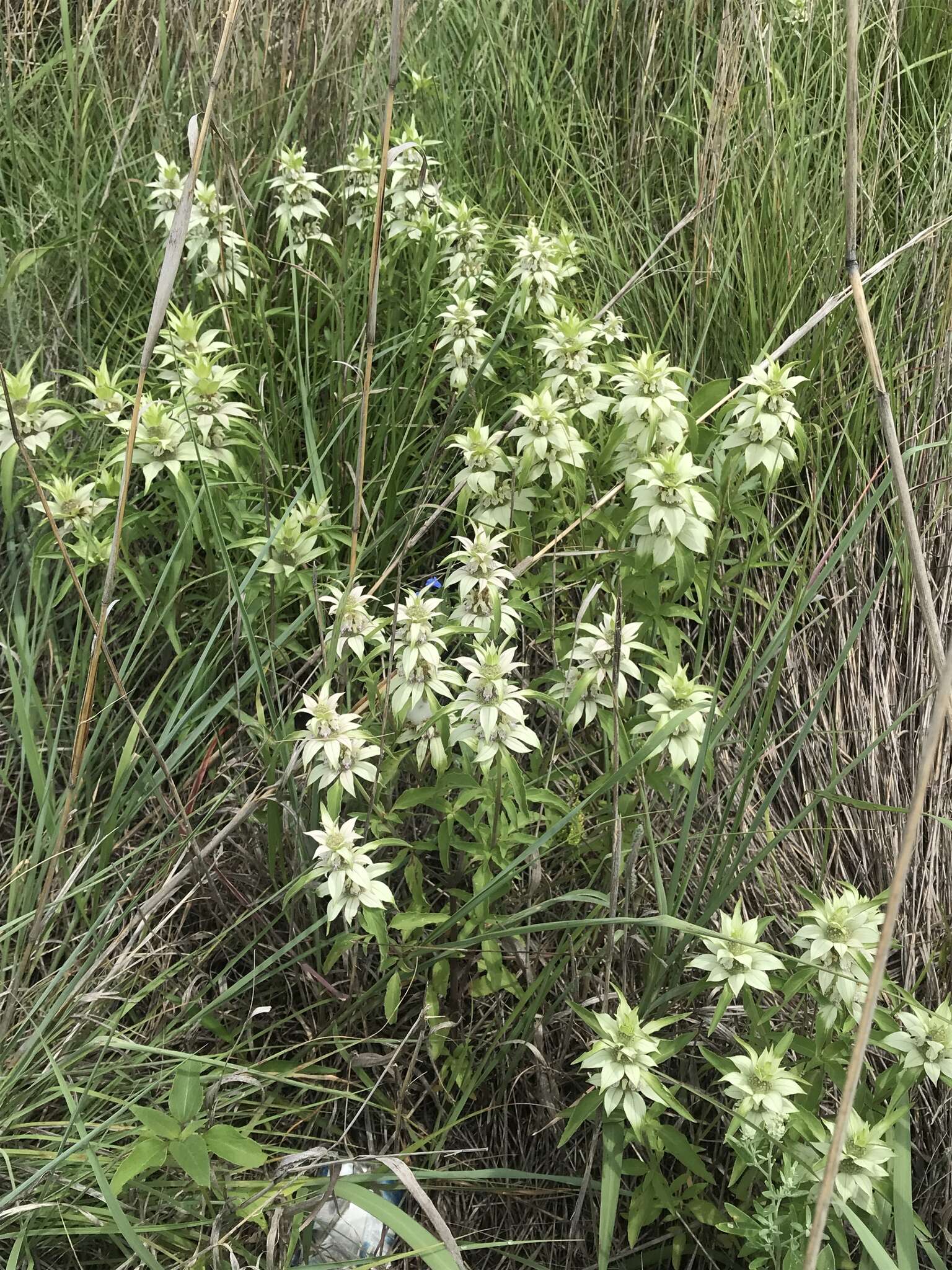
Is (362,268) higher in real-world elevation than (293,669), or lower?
higher

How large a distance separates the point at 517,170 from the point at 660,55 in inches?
22.6

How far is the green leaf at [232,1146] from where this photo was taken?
1303 millimetres

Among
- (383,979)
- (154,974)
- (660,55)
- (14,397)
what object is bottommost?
(154,974)

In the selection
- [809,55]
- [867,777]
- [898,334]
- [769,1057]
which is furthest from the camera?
[809,55]

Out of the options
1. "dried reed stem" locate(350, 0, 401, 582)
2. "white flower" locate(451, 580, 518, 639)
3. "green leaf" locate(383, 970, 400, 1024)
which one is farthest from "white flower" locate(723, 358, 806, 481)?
"green leaf" locate(383, 970, 400, 1024)

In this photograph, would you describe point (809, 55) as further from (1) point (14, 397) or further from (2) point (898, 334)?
(1) point (14, 397)

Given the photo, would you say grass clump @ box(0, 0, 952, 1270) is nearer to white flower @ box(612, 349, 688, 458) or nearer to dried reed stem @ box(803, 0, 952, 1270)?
white flower @ box(612, 349, 688, 458)

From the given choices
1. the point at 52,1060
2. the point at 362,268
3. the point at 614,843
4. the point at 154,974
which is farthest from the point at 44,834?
the point at 362,268

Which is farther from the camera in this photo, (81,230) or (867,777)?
(81,230)

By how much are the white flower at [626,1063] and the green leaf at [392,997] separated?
0.32 metres

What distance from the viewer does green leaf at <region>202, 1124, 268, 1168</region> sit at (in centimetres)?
130

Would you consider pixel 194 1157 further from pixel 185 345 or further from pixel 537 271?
pixel 537 271

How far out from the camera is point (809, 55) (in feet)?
9.02

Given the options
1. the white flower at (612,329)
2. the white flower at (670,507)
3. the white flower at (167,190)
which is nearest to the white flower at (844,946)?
the white flower at (670,507)
